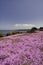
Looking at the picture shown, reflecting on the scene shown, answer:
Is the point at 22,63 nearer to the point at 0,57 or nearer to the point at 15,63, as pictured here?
the point at 15,63

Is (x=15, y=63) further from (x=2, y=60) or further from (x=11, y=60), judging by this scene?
(x=2, y=60)

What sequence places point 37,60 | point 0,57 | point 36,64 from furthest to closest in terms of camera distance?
point 0,57, point 37,60, point 36,64

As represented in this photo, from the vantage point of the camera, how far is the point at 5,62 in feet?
23.6

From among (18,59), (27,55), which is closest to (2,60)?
(18,59)

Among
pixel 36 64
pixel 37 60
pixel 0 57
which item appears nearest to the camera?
pixel 36 64

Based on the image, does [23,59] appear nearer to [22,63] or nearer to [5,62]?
[22,63]

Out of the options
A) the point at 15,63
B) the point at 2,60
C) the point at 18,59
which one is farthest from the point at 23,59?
the point at 2,60

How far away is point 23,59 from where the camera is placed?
7.65 meters

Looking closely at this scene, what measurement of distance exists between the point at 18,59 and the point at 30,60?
765 millimetres

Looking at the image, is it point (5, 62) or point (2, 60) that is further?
point (2, 60)

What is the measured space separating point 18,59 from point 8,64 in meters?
0.88

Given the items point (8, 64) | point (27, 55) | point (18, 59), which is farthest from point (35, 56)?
point (8, 64)

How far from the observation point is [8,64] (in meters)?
6.93

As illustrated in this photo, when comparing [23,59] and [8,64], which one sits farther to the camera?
[23,59]
